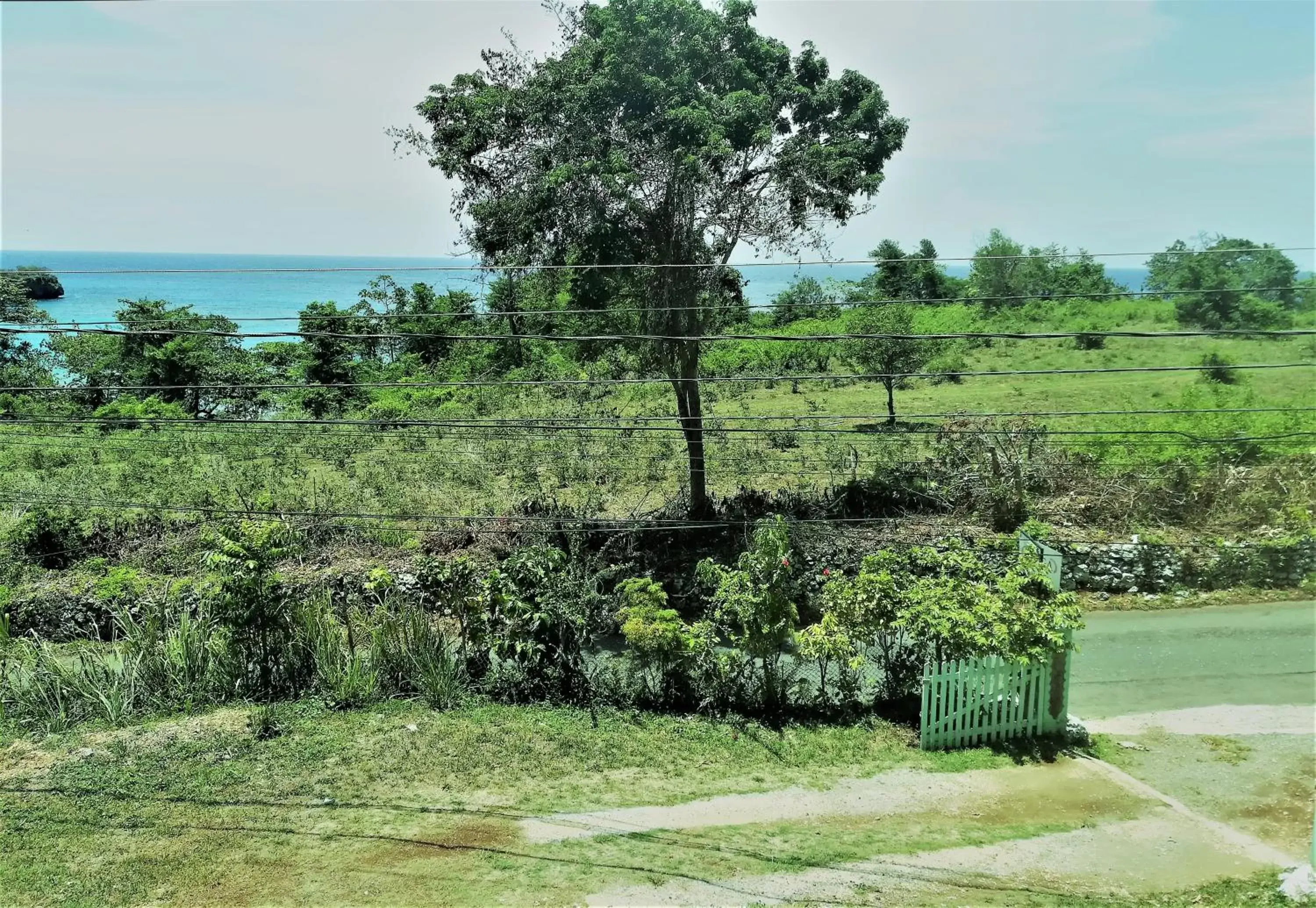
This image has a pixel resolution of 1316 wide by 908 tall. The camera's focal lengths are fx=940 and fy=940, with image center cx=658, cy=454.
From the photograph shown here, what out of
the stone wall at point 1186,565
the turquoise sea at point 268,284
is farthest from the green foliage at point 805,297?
the stone wall at point 1186,565

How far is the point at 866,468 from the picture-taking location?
16.7m

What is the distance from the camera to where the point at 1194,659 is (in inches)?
452

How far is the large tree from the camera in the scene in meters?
13.7

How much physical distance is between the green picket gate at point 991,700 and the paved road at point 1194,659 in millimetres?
1260

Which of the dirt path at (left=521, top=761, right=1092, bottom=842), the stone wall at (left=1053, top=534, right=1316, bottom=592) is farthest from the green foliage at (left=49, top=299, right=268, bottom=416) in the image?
the stone wall at (left=1053, top=534, right=1316, bottom=592)

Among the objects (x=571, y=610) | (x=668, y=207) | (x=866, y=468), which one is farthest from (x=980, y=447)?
(x=571, y=610)

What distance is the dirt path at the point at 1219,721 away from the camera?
9438mm

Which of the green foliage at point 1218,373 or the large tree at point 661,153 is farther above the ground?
the large tree at point 661,153

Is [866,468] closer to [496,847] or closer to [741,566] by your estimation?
[741,566]

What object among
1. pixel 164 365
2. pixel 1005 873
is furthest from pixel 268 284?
pixel 1005 873

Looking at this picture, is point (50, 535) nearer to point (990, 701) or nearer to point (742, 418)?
point (742, 418)

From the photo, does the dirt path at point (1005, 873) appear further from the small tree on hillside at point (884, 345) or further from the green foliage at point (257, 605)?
the small tree on hillside at point (884, 345)

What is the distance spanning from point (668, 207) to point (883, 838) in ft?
32.8

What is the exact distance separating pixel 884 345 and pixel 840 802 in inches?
521
